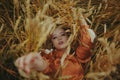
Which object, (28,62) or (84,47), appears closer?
(28,62)

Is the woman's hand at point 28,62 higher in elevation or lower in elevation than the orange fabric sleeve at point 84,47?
higher

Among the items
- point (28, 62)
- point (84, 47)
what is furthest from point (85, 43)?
point (28, 62)

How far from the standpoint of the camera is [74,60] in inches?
44.7

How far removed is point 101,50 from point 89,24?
122 mm

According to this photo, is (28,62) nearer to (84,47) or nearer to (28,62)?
(28,62)

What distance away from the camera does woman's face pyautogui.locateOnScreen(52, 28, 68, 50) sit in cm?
113

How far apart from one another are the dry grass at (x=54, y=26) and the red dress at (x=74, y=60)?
1.1 inches

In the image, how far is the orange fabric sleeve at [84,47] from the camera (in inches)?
44.4

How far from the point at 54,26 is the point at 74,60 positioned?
120 mm

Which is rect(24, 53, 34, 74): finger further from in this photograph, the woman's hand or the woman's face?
the woman's face

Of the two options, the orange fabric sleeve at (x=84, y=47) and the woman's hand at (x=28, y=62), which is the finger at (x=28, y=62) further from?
the orange fabric sleeve at (x=84, y=47)

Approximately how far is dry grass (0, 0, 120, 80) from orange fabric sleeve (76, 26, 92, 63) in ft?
0.09

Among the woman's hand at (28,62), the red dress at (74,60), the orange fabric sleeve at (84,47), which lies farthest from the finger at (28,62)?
the orange fabric sleeve at (84,47)

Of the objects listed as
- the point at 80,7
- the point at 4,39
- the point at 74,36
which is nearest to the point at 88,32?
the point at 74,36
